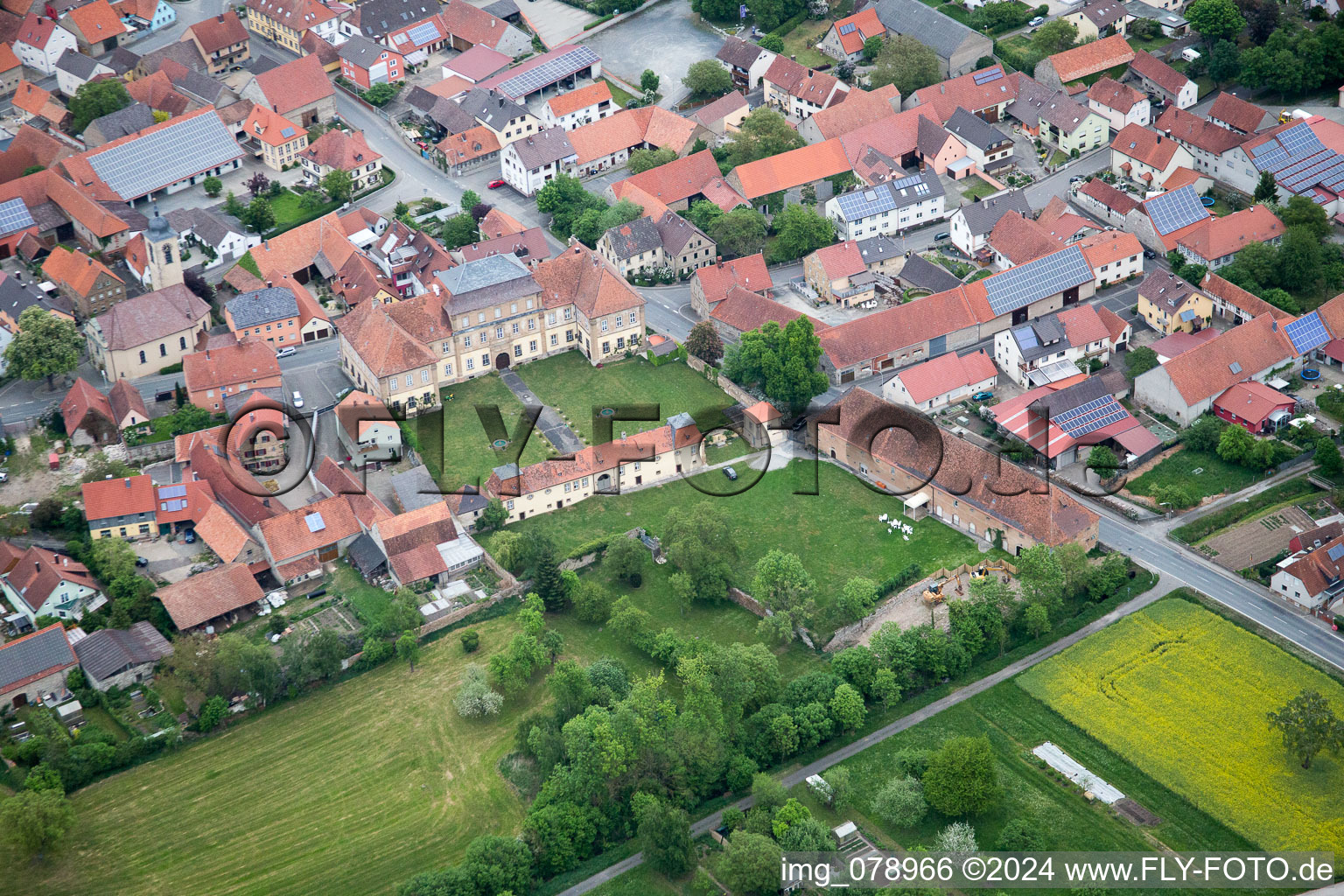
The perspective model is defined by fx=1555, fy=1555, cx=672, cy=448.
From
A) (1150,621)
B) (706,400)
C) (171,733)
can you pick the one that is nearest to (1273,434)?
(1150,621)

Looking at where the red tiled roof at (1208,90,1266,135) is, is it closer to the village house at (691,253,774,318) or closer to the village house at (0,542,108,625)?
the village house at (691,253,774,318)

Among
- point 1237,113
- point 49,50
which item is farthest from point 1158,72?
point 49,50

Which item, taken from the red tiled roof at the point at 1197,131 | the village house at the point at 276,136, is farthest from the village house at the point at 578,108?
the red tiled roof at the point at 1197,131

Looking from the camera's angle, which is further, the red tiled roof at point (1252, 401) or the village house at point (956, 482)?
the red tiled roof at point (1252, 401)

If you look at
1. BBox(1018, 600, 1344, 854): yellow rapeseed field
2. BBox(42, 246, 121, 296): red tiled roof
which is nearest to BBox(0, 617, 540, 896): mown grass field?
BBox(1018, 600, 1344, 854): yellow rapeseed field

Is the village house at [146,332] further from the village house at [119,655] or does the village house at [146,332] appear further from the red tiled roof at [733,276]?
the red tiled roof at [733,276]

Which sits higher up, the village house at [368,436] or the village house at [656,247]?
the village house at [656,247]

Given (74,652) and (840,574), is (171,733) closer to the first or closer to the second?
(74,652)

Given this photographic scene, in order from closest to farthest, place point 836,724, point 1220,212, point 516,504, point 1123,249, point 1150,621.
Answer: point 836,724 → point 1150,621 → point 516,504 → point 1123,249 → point 1220,212
